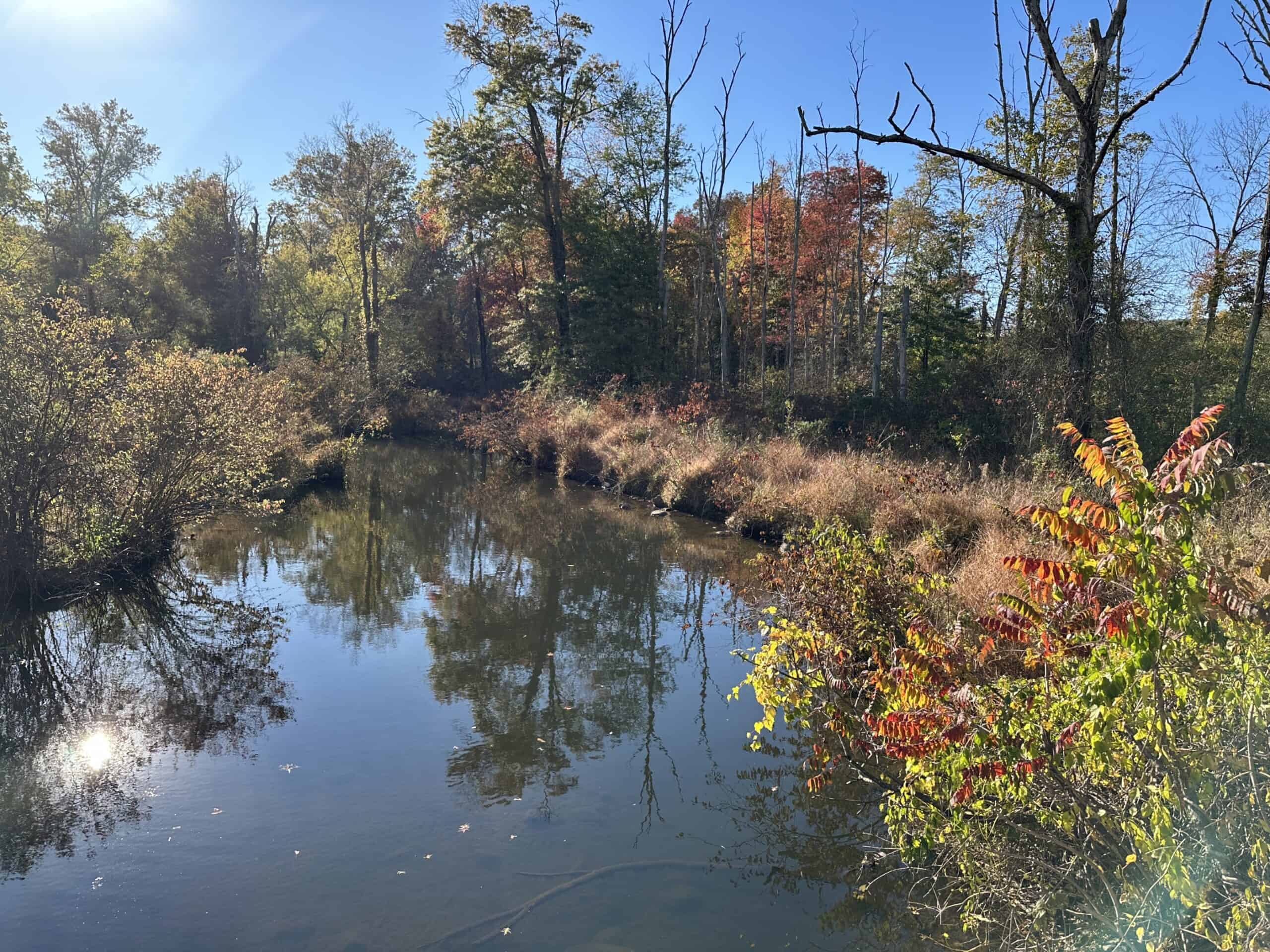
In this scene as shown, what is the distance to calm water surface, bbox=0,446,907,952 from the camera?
4.55 metres

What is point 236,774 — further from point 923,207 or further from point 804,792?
point 923,207

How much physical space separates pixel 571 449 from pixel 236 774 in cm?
1537

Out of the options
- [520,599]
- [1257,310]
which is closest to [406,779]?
[520,599]

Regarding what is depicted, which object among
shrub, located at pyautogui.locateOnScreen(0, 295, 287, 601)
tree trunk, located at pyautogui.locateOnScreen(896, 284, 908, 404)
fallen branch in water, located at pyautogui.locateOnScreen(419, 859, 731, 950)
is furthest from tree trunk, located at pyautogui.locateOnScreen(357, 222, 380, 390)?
fallen branch in water, located at pyautogui.locateOnScreen(419, 859, 731, 950)

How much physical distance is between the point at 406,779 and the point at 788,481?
9485mm

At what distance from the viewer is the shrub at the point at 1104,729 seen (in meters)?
2.58

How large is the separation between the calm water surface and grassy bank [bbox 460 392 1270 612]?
217cm

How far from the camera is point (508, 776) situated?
20.3ft

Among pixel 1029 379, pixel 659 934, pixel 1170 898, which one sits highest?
pixel 1029 379

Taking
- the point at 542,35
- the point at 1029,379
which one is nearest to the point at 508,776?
the point at 1029,379

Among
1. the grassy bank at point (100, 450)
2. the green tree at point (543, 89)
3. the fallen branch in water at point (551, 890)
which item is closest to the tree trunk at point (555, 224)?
the green tree at point (543, 89)

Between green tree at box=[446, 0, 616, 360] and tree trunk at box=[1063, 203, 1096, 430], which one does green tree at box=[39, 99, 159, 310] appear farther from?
tree trunk at box=[1063, 203, 1096, 430]

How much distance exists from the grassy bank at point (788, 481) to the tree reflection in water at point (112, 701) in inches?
218

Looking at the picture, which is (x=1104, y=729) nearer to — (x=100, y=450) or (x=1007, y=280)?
(x=100, y=450)
